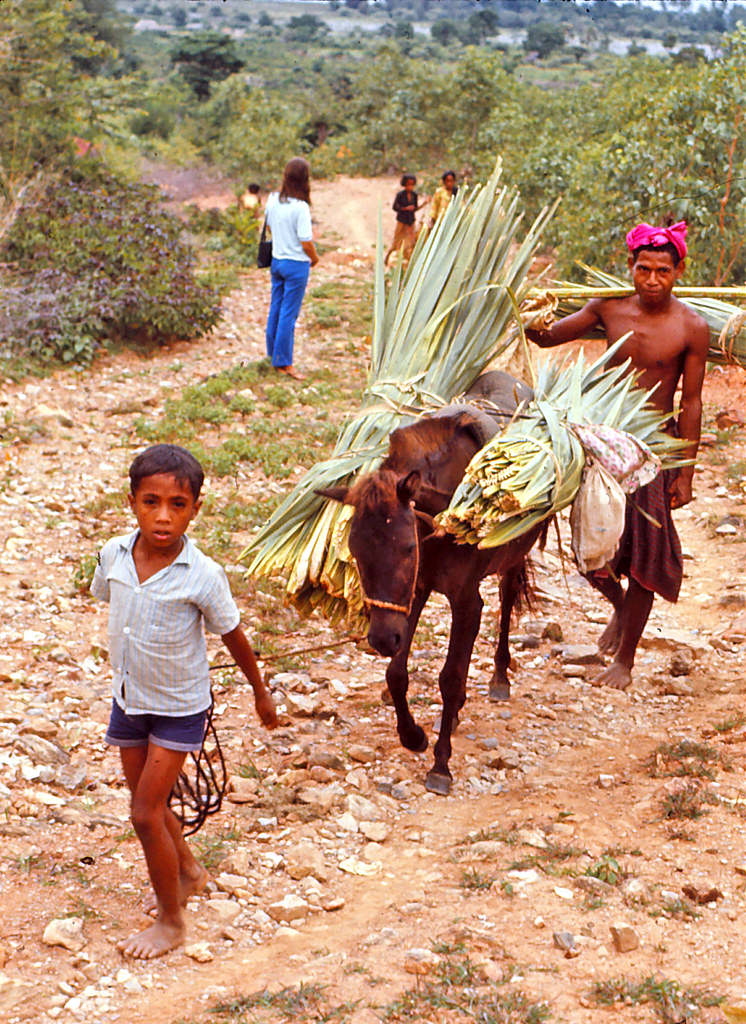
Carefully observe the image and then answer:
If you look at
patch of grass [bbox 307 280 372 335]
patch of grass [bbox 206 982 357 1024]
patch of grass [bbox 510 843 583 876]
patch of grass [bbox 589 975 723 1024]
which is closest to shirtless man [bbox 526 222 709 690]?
patch of grass [bbox 510 843 583 876]

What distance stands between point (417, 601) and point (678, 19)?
402 feet

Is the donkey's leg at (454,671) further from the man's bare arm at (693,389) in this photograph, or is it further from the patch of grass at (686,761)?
the man's bare arm at (693,389)

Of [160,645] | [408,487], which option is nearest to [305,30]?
[408,487]

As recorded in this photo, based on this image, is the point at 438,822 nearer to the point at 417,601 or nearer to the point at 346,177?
the point at 417,601

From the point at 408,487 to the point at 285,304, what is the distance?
644 centimetres

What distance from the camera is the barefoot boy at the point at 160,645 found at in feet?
10.1

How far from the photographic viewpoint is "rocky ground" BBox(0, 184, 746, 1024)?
3064 millimetres

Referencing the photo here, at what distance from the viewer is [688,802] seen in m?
4.12

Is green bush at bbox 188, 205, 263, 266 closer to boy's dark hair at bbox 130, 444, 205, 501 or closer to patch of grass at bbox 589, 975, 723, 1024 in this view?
boy's dark hair at bbox 130, 444, 205, 501

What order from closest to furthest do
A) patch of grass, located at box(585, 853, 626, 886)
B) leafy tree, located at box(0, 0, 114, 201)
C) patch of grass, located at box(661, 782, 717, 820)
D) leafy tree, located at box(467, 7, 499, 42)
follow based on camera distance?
patch of grass, located at box(585, 853, 626, 886) < patch of grass, located at box(661, 782, 717, 820) < leafy tree, located at box(0, 0, 114, 201) < leafy tree, located at box(467, 7, 499, 42)

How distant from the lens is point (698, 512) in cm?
802

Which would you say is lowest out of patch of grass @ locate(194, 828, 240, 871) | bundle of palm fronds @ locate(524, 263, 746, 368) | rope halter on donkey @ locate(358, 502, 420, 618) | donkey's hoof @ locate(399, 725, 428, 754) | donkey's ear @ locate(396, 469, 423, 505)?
patch of grass @ locate(194, 828, 240, 871)

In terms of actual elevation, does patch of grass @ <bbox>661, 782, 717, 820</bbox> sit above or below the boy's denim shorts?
below

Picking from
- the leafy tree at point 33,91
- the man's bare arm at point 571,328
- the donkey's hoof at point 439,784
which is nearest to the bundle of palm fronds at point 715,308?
the man's bare arm at point 571,328
